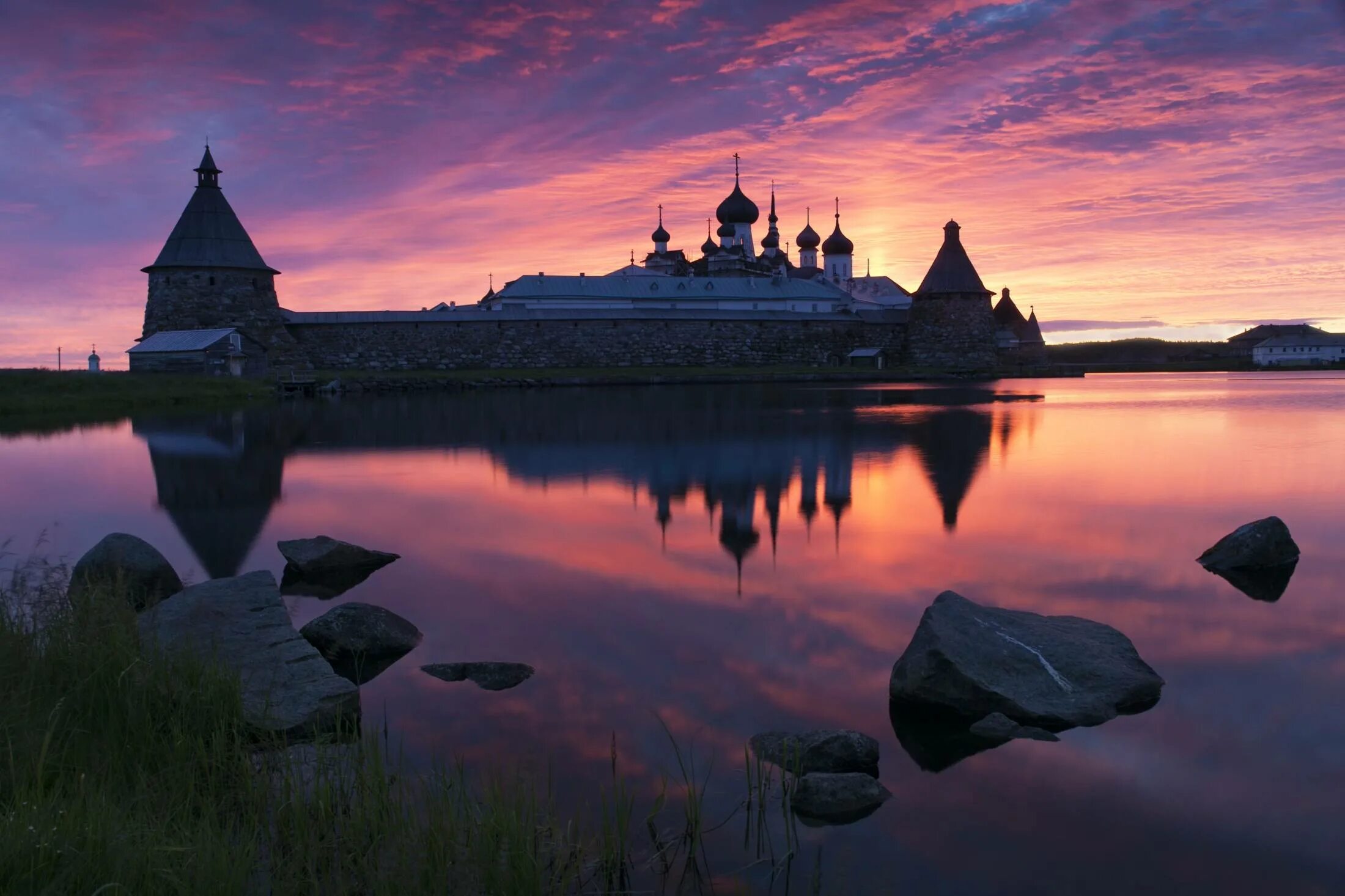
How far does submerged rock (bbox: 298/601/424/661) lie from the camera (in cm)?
503

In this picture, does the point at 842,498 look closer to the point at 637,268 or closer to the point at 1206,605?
the point at 1206,605

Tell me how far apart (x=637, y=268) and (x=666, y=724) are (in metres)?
56.9

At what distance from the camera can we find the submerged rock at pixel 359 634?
16.5 feet

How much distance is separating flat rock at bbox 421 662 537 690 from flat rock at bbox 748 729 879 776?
4.74ft

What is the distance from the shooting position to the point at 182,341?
31969mm

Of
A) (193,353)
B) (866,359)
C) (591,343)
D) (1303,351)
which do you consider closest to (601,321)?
(591,343)

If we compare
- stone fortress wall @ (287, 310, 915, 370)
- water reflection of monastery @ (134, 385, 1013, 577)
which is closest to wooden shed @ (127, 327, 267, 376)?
stone fortress wall @ (287, 310, 915, 370)

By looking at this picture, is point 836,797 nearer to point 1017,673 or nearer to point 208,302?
point 1017,673

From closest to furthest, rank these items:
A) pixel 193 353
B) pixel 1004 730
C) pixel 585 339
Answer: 1. pixel 1004 730
2. pixel 193 353
3. pixel 585 339

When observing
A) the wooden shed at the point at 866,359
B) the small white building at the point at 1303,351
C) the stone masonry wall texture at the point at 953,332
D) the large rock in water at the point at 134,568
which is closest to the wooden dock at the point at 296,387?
the large rock in water at the point at 134,568

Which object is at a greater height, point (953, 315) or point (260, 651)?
point (953, 315)

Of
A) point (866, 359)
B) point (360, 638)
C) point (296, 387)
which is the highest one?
point (866, 359)

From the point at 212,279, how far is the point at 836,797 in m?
38.1

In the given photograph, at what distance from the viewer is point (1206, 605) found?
602 centimetres
